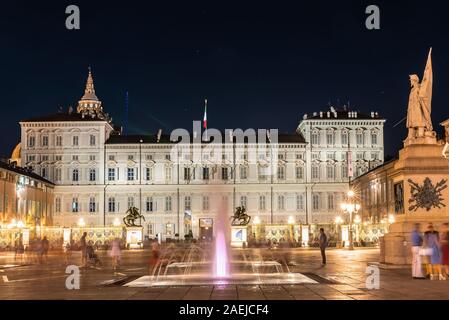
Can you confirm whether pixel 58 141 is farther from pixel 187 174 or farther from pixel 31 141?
pixel 187 174

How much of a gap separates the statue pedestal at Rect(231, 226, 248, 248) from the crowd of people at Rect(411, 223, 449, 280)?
146ft

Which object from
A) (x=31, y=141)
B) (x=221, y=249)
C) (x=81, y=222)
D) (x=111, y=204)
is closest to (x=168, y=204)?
(x=111, y=204)

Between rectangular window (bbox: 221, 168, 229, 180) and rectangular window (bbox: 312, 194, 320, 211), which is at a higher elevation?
rectangular window (bbox: 221, 168, 229, 180)

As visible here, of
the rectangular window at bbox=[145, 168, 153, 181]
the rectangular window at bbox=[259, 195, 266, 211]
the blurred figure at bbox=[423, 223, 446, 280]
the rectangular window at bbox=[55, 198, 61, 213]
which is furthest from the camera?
the rectangular window at bbox=[259, 195, 266, 211]

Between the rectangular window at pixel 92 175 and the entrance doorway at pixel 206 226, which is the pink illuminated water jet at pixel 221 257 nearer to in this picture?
the entrance doorway at pixel 206 226

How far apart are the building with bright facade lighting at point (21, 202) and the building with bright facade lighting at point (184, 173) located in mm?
5033

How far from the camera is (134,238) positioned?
213ft

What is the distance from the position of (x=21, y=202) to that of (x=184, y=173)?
935 inches

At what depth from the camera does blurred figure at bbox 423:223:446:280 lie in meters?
17.8

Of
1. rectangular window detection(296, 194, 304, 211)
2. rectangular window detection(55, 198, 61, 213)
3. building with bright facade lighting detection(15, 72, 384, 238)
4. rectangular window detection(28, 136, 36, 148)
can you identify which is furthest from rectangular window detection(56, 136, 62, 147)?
rectangular window detection(296, 194, 304, 211)

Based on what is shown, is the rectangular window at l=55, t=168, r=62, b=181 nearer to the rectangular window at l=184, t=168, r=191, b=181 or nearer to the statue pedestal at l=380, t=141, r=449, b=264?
the rectangular window at l=184, t=168, r=191, b=181

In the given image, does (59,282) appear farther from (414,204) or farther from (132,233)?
(132,233)

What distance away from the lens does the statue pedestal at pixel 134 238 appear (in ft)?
209
